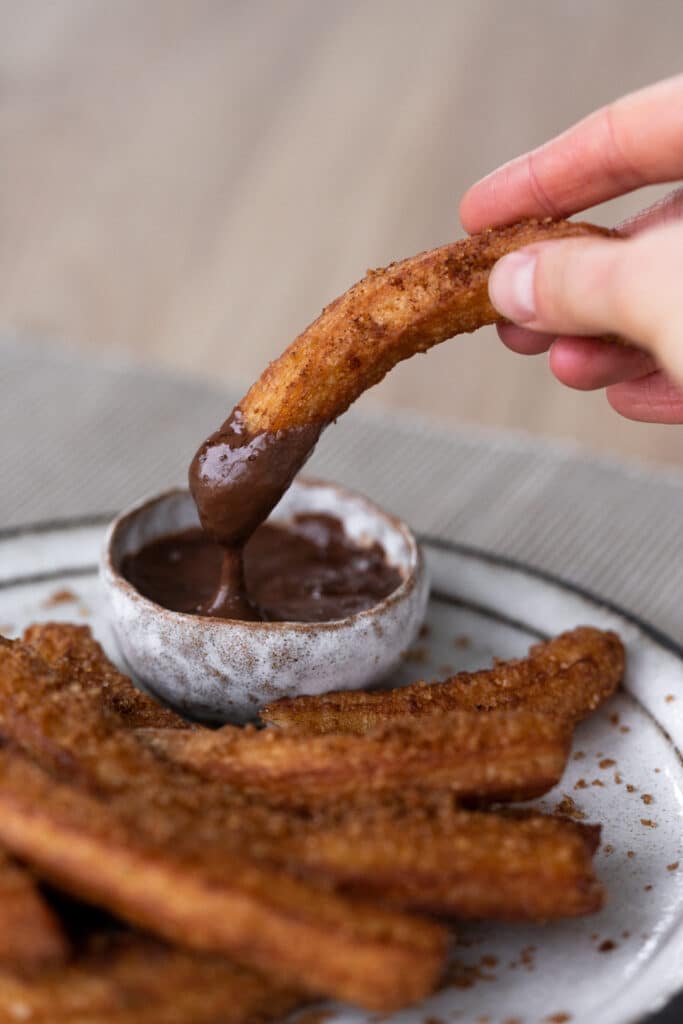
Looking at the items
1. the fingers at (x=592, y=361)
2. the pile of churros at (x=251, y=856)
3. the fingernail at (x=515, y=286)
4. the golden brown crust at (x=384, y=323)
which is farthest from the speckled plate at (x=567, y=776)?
the fingernail at (x=515, y=286)

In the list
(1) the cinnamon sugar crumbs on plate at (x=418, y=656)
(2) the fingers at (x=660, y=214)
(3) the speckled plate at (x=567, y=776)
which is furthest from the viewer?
(1) the cinnamon sugar crumbs on plate at (x=418, y=656)

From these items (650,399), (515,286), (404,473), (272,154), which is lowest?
(404,473)

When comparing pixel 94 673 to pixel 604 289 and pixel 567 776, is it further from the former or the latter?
pixel 604 289

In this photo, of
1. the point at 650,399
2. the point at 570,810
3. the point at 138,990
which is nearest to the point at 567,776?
the point at 570,810

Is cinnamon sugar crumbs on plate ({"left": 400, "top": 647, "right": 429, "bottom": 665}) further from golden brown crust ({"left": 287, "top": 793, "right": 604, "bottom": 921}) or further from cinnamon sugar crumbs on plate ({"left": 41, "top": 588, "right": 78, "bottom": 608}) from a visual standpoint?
golden brown crust ({"left": 287, "top": 793, "right": 604, "bottom": 921})

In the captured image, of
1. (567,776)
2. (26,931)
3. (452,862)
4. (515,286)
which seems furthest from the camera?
(567,776)

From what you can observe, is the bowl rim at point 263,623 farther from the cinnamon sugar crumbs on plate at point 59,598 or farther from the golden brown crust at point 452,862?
the golden brown crust at point 452,862

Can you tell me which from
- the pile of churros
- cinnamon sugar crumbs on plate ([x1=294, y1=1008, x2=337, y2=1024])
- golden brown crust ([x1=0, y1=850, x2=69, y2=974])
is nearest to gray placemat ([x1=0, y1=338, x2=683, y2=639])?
the pile of churros
